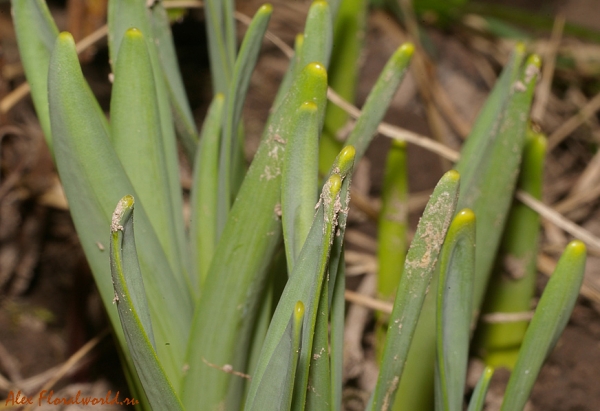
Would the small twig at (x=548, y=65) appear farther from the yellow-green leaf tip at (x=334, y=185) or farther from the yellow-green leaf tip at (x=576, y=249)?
the yellow-green leaf tip at (x=334, y=185)

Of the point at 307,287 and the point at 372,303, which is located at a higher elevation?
the point at 307,287

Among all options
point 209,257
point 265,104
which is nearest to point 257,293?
point 209,257

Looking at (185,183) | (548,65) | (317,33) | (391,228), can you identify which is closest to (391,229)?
(391,228)

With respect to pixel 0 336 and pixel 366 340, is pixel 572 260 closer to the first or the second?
pixel 366 340

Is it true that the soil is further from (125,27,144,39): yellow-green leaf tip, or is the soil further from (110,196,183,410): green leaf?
(125,27,144,39): yellow-green leaf tip

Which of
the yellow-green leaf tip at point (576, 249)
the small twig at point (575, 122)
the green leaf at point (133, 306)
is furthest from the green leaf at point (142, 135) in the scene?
the small twig at point (575, 122)

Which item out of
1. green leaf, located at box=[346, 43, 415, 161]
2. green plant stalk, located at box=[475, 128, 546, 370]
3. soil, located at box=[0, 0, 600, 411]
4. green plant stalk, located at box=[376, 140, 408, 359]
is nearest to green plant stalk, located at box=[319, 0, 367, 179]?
soil, located at box=[0, 0, 600, 411]

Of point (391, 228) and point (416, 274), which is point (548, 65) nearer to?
point (391, 228)
